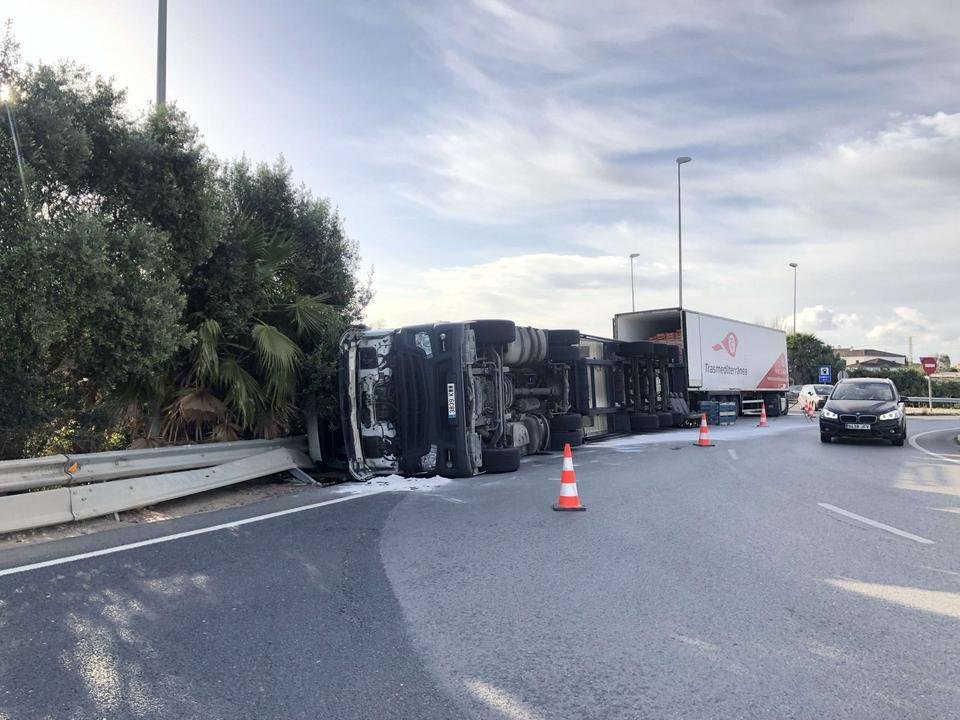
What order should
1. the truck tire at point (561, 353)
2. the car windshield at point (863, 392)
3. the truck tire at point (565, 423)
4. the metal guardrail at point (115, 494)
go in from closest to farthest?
the metal guardrail at point (115, 494), the truck tire at point (561, 353), the truck tire at point (565, 423), the car windshield at point (863, 392)

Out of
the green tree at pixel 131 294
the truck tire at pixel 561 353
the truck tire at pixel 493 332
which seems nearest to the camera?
the green tree at pixel 131 294

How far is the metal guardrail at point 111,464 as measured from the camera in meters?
6.69

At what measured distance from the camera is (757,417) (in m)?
30.8

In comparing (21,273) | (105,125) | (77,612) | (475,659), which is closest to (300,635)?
(475,659)

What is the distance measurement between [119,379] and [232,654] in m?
6.02

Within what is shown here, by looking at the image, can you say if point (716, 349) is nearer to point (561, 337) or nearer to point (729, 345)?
point (729, 345)

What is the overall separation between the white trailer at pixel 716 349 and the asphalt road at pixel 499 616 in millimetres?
14488

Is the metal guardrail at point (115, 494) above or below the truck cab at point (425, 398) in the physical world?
below

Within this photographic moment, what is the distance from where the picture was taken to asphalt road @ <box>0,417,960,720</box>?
131 inches

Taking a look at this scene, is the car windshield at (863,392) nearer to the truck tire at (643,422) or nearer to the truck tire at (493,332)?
the truck tire at (643,422)

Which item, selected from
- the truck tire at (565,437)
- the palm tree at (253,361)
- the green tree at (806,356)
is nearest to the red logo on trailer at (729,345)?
the truck tire at (565,437)

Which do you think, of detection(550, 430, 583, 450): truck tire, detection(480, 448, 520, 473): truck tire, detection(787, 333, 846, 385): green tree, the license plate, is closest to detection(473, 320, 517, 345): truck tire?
the license plate

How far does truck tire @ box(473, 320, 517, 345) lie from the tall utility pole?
17.9 feet

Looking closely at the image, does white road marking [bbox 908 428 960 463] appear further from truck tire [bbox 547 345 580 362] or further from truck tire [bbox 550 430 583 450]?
truck tire [bbox 547 345 580 362]
